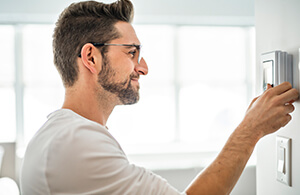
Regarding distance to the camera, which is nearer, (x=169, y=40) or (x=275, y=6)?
(x=275, y=6)

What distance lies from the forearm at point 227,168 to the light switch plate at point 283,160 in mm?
179

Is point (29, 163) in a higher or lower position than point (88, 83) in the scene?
lower

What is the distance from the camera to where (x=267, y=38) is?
1.05 m

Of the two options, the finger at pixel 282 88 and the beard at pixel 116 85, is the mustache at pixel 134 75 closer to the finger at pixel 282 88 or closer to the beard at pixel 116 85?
the beard at pixel 116 85

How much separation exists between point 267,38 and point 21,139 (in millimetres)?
3798

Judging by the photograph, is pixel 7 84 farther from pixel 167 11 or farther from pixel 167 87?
pixel 167 11

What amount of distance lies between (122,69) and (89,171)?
38 cm

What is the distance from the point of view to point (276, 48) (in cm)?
98

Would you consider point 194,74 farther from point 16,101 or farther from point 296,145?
point 296,145

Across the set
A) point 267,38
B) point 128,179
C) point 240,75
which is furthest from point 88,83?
point 240,75

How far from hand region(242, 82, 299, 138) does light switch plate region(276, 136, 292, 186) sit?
0.35 ft

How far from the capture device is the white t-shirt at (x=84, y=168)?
2.39 ft

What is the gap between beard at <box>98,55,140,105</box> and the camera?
38.6 inches

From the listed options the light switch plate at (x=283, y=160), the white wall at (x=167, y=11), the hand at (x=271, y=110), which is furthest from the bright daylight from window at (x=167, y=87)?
the hand at (x=271, y=110)
